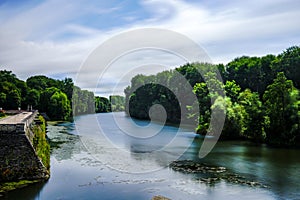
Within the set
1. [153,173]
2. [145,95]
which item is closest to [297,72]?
[153,173]

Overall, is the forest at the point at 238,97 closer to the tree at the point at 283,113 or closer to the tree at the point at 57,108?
the tree at the point at 283,113

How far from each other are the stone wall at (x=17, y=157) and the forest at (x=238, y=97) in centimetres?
2558

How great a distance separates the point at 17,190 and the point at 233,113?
96.4 ft

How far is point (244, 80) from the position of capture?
202 feet

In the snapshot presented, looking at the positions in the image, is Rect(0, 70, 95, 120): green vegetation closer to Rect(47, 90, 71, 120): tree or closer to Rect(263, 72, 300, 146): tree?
Rect(47, 90, 71, 120): tree

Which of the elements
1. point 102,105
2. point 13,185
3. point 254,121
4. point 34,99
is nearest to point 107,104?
point 102,105

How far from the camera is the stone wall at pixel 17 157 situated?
17750mm

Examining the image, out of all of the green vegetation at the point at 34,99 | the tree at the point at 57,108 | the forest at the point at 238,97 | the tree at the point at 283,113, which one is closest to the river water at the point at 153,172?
the tree at the point at 283,113

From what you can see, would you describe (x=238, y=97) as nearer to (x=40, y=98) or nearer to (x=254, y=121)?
(x=254, y=121)

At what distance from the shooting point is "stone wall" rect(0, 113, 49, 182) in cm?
1775

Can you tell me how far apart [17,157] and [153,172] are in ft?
28.3

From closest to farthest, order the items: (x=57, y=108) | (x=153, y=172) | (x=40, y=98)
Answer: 1. (x=153, y=172)
2. (x=57, y=108)
3. (x=40, y=98)

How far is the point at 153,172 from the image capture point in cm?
2212

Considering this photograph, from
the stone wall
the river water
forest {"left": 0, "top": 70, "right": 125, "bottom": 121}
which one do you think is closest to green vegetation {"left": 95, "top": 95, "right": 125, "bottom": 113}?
forest {"left": 0, "top": 70, "right": 125, "bottom": 121}
